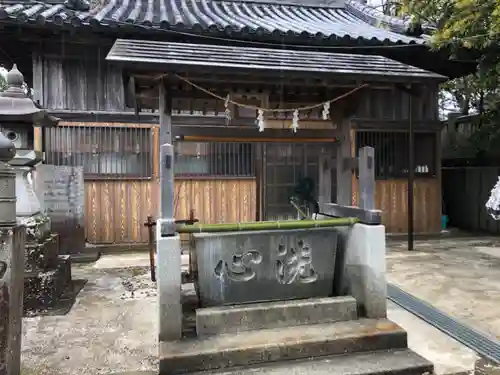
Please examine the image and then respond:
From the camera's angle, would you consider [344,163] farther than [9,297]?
Yes

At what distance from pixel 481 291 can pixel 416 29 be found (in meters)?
Answer: 6.49

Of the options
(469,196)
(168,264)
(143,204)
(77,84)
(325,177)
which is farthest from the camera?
(469,196)

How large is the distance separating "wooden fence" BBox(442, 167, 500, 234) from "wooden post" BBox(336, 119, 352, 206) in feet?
26.4

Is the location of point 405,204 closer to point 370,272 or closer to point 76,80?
point 370,272

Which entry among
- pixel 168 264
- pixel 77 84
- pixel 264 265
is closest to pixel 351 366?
pixel 264 265

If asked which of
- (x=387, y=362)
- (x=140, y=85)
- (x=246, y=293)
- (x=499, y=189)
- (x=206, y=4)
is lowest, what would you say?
(x=387, y=362)

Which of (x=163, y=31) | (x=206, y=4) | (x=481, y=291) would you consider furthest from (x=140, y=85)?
(x=206, y=4)

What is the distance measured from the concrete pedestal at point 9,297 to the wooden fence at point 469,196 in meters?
11.9

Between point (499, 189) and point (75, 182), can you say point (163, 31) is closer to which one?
point (75, 182)

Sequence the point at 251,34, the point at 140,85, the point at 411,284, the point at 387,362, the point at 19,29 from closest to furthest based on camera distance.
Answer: the point at 387,362
the point at 140,85
the point at 411,284
the point at 19,29
the point at 251,34

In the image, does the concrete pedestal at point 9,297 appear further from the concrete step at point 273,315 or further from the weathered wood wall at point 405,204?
the weathered wood wall at point 405,204

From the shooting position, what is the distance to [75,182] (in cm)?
811

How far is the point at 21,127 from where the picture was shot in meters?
5.84

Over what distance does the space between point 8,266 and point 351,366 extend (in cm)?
311
